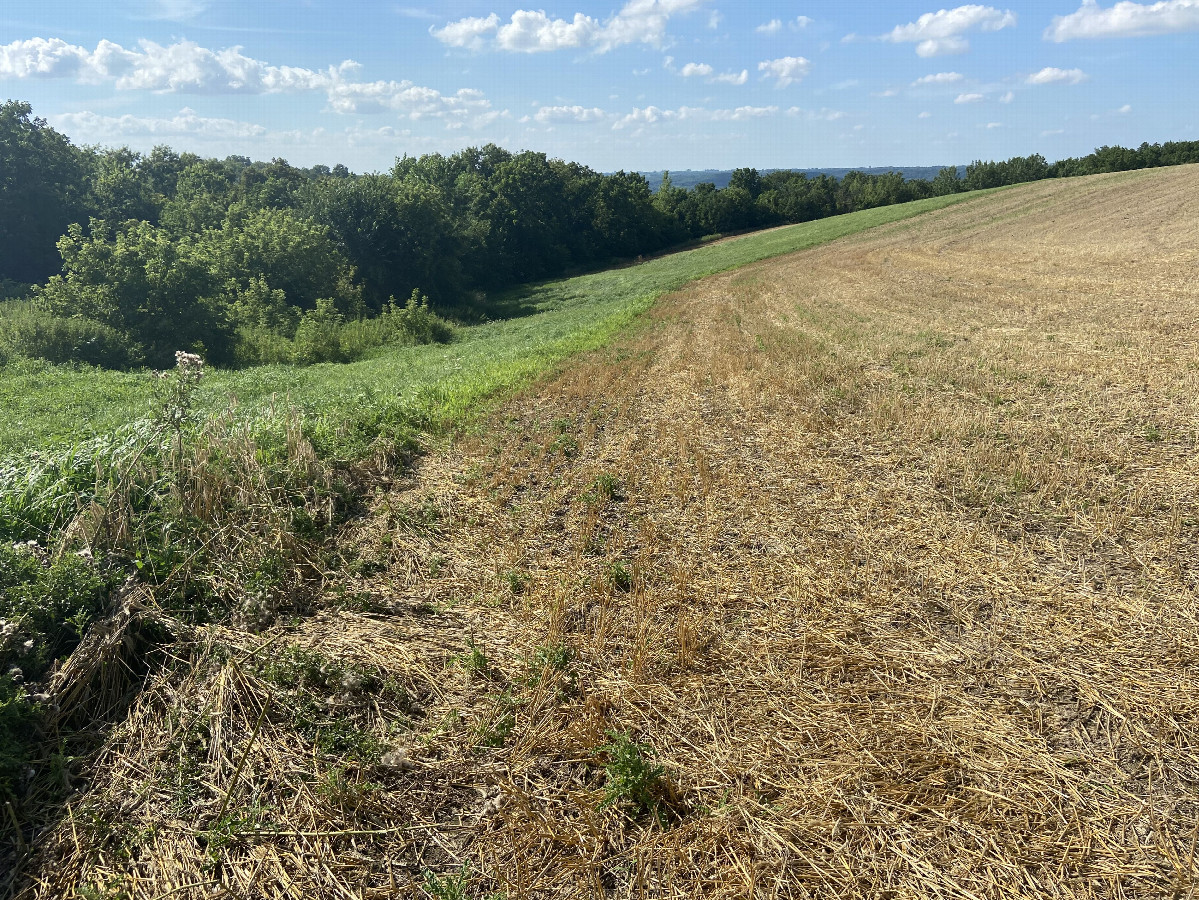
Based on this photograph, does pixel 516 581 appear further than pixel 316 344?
No

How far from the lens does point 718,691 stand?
173 inches

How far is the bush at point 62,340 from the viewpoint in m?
19.8

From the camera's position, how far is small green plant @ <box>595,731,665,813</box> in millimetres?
3549

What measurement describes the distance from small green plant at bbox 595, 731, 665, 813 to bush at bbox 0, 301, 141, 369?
23.4m

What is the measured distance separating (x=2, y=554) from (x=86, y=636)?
93cm

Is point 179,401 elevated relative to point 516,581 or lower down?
elevated

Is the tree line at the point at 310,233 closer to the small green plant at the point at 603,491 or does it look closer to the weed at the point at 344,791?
the small green plant at the point at 603,491

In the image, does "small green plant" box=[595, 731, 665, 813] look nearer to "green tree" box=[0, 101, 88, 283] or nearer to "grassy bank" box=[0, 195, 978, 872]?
"grassy bank" box=[0, 195, 978, 872]

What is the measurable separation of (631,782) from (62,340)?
2538 centimetres

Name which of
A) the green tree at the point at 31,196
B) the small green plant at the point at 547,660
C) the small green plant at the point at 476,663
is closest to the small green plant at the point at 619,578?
the small green plant at the point at 547,660

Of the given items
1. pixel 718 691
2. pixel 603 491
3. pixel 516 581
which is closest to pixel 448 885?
pixel 718 691

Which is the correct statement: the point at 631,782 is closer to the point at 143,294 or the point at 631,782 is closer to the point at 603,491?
the point at 603,491

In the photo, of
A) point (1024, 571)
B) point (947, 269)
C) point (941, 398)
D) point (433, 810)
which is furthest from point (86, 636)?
point (947, 269)

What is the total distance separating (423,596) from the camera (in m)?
5.77
